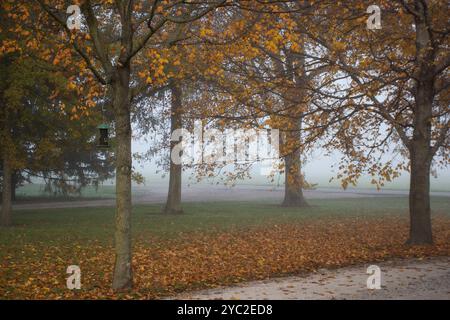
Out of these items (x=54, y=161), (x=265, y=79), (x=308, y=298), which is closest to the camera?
(x=308, y=298)

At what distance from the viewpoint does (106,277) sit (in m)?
10.5

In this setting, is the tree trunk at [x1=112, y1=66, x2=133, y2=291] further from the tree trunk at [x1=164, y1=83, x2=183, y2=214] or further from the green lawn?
the tree trunk at [x1=164, y1=83, x2=183, y2=214]

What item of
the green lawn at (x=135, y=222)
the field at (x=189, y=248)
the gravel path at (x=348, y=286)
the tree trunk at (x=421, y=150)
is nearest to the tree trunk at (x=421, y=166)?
the tree trunk at (x=421, y=150)

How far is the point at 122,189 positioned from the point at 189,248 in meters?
5.84

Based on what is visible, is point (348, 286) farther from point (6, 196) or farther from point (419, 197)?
point (6, 196)

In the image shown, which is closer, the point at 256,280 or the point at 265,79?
the point at 256,280

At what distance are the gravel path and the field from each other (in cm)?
67

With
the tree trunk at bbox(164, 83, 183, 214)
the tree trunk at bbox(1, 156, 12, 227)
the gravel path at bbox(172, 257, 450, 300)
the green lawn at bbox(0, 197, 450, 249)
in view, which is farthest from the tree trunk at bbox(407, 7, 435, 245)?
the tree trunk at bbox(1, 156, 12, 227)

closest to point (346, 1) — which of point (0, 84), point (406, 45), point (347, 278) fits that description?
point (406, 45)

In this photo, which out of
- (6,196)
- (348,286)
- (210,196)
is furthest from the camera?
(210,196)

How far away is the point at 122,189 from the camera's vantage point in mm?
9172

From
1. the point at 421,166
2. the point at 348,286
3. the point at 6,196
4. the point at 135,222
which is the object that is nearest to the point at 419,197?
the point at 421,166
